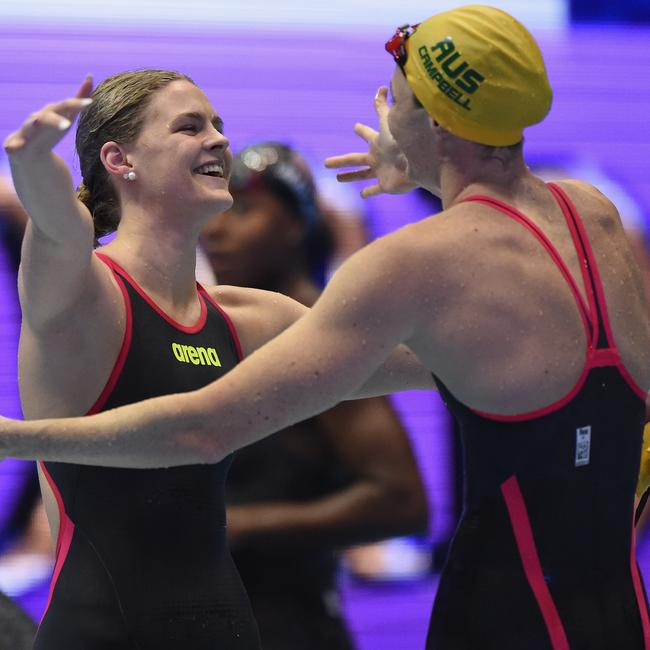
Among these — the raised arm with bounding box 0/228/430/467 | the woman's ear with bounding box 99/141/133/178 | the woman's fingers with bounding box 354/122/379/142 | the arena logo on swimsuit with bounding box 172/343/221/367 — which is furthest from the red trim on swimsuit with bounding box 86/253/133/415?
the woman's fingers with bounding box 354/122/379/142

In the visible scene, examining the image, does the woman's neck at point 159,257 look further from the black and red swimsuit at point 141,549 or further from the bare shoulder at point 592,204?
the bare shoulder at point 592,204

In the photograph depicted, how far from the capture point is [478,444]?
2182mm

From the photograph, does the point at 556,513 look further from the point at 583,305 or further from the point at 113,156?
the point at 113,156

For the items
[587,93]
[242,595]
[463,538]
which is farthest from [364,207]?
[463,538]

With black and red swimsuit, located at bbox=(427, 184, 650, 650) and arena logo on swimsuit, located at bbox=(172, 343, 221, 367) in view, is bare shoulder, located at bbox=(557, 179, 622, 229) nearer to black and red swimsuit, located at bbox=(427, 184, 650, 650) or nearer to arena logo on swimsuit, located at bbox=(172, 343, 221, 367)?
black and red swimsuit, located at bbox=(427, 184, 650, 650)

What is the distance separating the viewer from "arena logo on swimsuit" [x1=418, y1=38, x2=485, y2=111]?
225cm

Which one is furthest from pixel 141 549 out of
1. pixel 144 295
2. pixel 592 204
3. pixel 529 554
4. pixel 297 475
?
pixel 297 475

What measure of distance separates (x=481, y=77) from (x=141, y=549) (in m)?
1.26

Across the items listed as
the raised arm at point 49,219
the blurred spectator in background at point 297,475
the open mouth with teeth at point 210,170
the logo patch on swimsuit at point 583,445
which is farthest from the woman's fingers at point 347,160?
the blurred spectator in background at point 297,475

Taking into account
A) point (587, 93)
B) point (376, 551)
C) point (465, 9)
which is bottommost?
point (376, 551)

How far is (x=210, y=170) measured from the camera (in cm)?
297

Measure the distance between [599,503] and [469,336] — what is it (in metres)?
0.40

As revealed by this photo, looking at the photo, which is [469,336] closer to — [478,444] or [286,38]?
[478,444]

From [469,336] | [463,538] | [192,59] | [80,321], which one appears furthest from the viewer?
[192,59]
